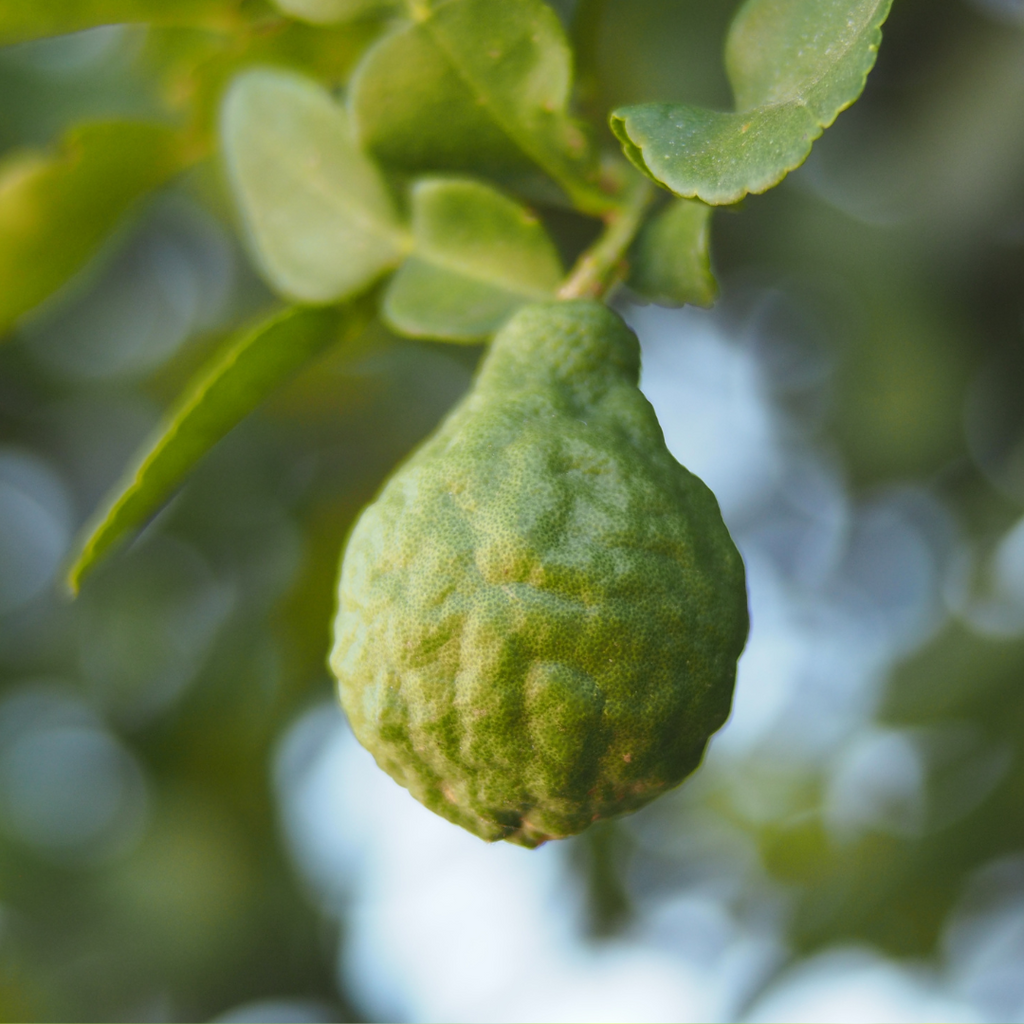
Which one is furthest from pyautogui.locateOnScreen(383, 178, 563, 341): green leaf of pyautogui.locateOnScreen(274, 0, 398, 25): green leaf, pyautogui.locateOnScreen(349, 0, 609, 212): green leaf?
pyautogui.locateOnScreen(274, 0, 398, 25): green leaf

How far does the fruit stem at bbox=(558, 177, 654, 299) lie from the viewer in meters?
0.75

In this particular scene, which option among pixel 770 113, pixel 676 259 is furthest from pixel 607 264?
pixel 770 113

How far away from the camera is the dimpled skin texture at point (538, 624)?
59cm

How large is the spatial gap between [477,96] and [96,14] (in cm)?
46

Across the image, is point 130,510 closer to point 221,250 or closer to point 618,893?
point 221,250

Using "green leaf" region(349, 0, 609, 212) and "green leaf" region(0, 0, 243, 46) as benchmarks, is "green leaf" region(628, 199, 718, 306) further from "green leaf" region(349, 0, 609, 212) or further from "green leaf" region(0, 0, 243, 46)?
"green leaf" region(0, 0, 243, 46)

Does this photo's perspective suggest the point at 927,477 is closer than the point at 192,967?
Yes

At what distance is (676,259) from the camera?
0.70 meters

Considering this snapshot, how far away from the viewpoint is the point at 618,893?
2.42 m

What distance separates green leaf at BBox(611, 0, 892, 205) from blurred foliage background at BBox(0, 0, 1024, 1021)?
0.35 metres

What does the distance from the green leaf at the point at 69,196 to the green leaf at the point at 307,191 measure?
8.3 inches

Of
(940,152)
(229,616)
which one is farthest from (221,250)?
(940,152)

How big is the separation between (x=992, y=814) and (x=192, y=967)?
1798mm

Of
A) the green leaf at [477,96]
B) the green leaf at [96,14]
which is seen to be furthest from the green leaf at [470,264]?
the green leaf at [96,14]
